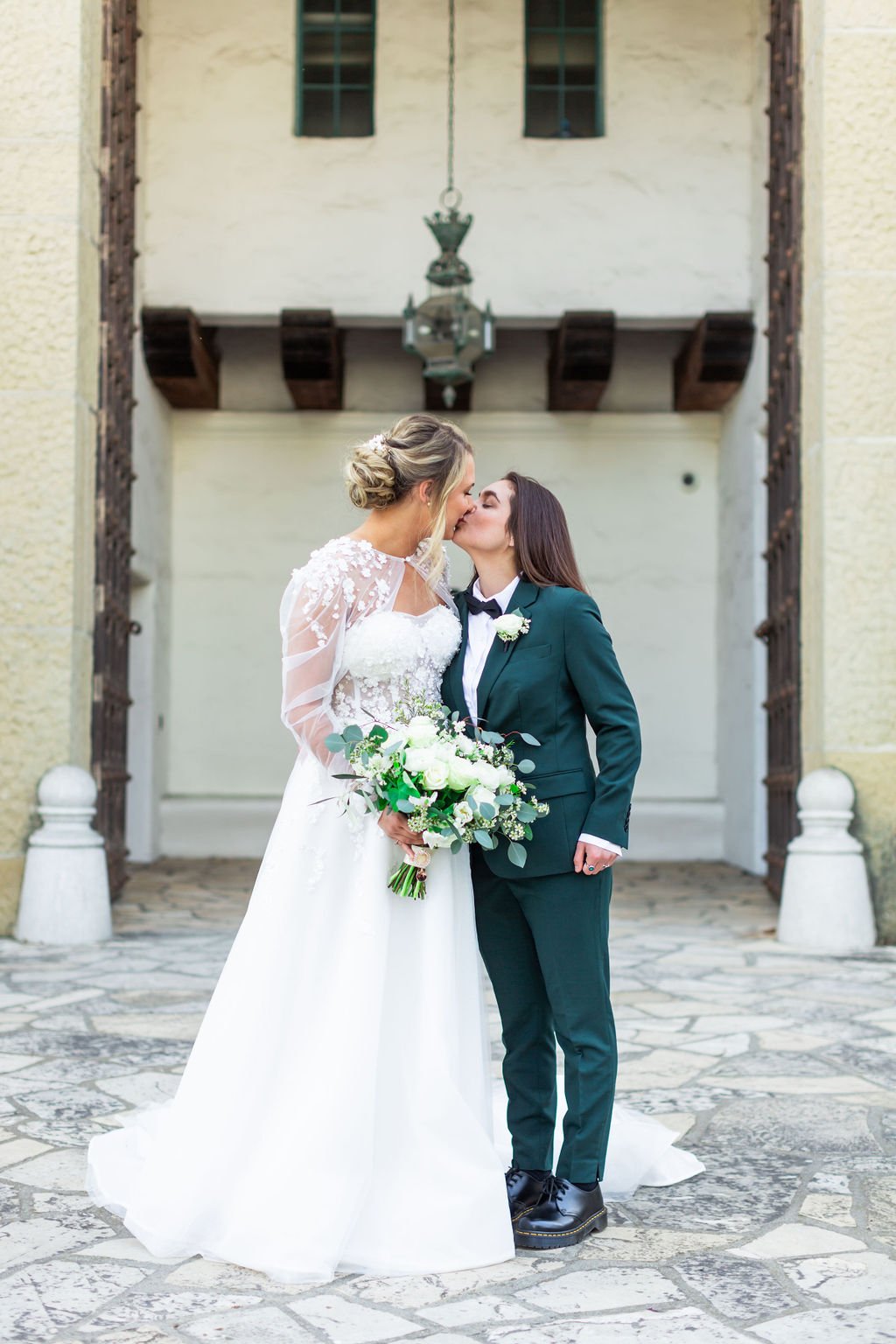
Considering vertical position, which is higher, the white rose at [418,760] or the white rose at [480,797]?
the white rose at [418,760]

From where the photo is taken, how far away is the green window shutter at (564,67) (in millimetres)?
10133

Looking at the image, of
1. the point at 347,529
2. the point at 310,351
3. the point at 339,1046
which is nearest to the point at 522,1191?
the point at 339,1046

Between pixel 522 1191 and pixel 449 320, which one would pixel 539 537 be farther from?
pixel 449 320

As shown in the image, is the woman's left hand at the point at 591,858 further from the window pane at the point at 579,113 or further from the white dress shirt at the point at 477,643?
the window pane at the point at 579,113

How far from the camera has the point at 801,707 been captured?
6855mm

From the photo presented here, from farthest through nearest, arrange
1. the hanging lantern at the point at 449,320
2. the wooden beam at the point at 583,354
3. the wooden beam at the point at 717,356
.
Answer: the wooden beam at the point at 717,356
the wooden beam at the point at 583,354
the hanging lantern at the point at 449,320

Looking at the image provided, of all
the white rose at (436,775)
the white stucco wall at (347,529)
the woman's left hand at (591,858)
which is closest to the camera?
the white rose at (436,775)

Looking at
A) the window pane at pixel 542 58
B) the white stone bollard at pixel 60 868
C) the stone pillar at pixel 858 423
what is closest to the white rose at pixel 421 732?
the white stone bollard at pixel 60 868

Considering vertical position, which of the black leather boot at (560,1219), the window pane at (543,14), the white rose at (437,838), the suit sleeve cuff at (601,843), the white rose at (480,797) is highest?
the window pane at (543,14)

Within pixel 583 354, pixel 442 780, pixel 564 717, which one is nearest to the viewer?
pixel 442 780

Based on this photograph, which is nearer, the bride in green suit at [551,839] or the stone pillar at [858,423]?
the bride in green suit at [551,839]

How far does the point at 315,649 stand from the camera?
279cm

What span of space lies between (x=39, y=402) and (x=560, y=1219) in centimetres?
486

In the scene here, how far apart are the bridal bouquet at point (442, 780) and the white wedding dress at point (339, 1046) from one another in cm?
16
